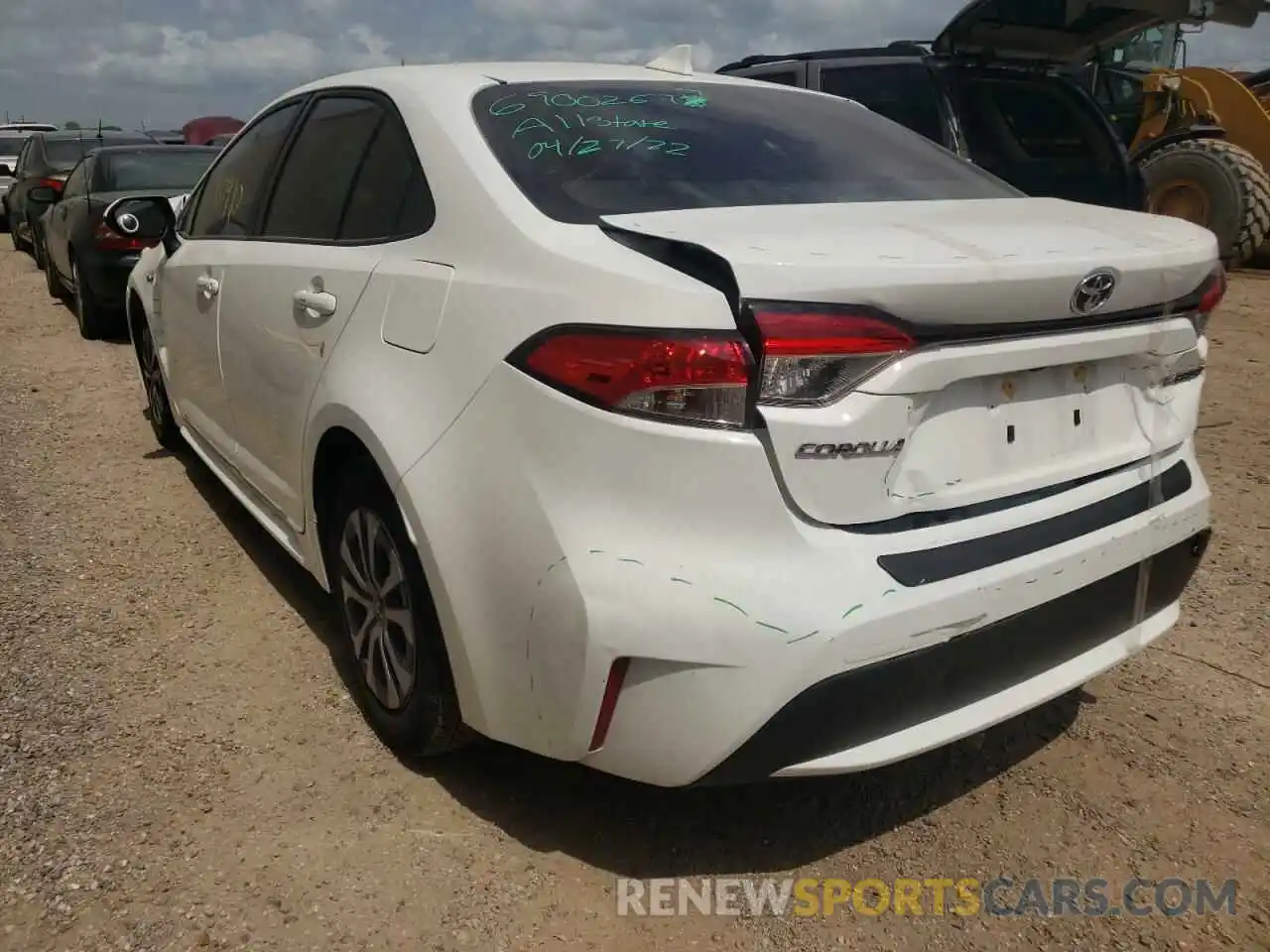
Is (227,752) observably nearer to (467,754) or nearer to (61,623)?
(467,754)

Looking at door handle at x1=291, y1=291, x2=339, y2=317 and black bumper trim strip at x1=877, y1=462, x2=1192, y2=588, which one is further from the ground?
door handle at x1=291, y1=291, x2=339, y2=317

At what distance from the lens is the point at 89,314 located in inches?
310

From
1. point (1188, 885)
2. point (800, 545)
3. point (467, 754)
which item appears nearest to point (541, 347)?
point (800, 545)

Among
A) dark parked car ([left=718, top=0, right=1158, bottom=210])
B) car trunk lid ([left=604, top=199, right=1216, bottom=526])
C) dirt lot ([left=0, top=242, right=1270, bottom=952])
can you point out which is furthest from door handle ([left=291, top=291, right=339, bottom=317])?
dark parked car ([left=718, top=0, right=1158, bottom=210])

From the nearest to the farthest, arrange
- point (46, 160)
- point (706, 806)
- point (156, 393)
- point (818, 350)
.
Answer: point (818, 350) → point (706, 806) → point (156, 393) → point (46, 160)

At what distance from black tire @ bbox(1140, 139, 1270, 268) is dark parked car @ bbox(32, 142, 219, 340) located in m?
8.14

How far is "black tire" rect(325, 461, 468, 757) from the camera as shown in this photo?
7.63 ft

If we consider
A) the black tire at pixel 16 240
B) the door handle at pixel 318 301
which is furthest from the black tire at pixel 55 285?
the door handle at pixel 318 301

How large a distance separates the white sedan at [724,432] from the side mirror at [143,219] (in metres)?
1.85

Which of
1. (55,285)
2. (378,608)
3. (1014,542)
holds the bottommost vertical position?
(55,285)

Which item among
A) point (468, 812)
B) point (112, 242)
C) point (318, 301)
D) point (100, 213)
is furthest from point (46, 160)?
point (468, 812)

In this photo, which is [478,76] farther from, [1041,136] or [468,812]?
[1041,136]

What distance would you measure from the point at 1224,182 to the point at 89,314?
9327 millimetres

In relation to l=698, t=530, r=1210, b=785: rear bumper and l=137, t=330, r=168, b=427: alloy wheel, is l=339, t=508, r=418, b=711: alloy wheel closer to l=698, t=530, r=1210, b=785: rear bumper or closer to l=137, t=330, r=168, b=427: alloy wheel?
l=698, t=530, r=1210, b=785: rear bumper
